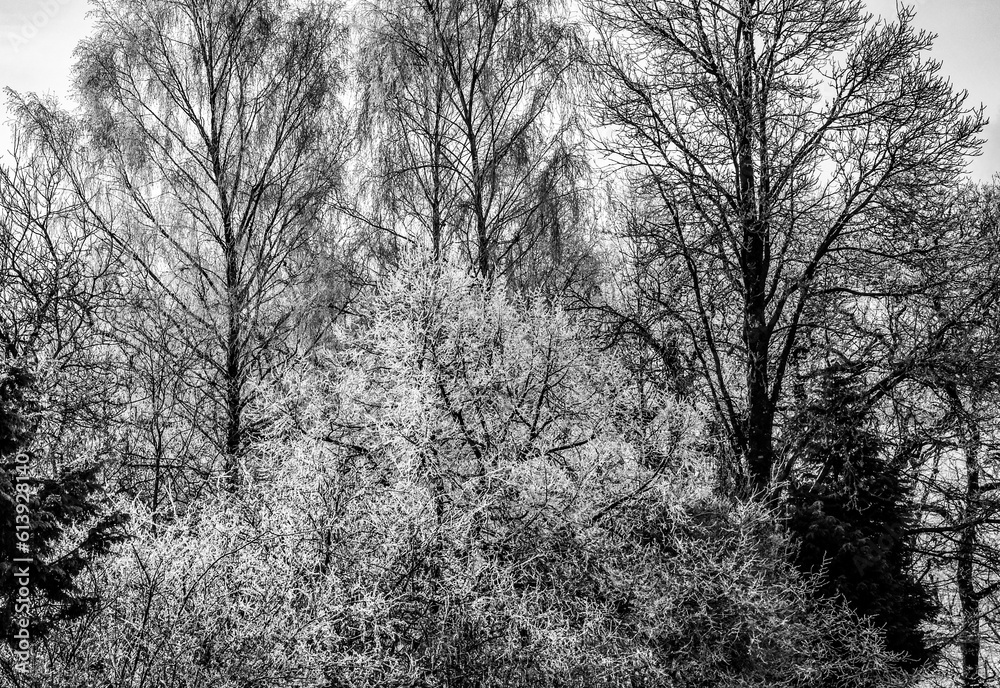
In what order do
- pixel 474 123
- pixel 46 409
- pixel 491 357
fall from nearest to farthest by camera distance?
pixel 46 409
pixel 491 357
pixel 474 123

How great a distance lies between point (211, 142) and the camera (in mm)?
12188

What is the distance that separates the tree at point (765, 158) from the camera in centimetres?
1032

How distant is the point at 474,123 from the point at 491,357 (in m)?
6.30

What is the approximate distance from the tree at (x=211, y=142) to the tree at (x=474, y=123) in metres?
1.16

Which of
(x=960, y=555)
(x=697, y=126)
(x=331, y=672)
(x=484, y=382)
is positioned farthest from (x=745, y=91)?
(x=331, y=672)

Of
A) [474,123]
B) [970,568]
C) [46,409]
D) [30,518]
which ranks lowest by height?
[970,568]

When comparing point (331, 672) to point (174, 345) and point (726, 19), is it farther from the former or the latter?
point (726, 19)

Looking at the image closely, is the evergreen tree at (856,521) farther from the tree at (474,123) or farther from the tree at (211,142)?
the tree at (211,142)

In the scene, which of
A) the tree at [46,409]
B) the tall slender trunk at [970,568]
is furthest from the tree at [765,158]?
the tree at [46,409]

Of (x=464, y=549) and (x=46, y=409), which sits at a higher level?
(x=46, y=409)

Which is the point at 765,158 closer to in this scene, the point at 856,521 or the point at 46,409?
the point at 856,521

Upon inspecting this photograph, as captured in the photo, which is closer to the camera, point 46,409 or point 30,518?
point 30,518

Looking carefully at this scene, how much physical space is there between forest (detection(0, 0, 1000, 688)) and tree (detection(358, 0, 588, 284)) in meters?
0.06

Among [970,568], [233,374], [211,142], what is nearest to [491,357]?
[233,374]
